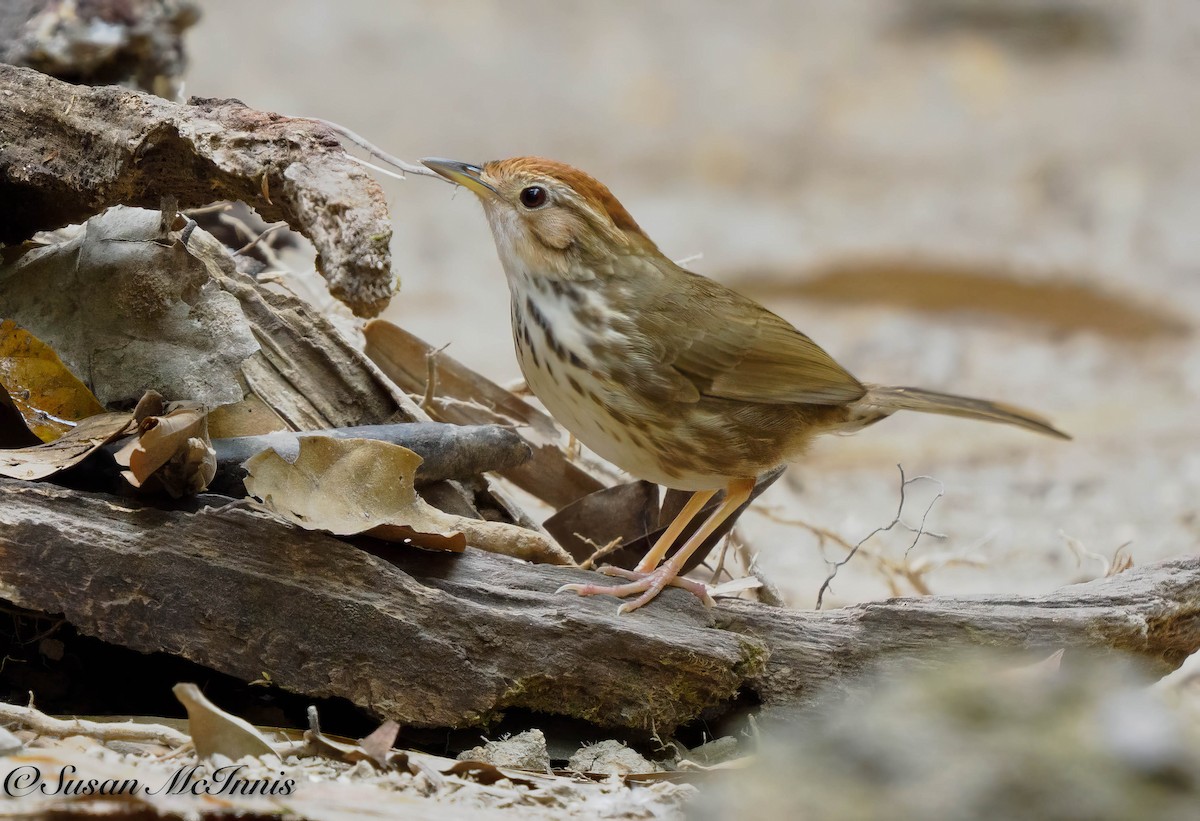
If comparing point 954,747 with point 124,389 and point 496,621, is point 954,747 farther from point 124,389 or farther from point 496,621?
point 124,389

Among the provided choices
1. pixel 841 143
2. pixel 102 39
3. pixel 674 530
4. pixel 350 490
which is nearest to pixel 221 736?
pixel 350 490

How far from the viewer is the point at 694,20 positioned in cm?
1379

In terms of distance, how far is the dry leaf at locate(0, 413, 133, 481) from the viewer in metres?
2.64

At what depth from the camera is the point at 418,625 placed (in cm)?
258

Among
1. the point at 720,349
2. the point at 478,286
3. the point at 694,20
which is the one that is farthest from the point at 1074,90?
the point at 720,349

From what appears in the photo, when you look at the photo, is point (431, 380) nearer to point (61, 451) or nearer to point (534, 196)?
point (534, 196)

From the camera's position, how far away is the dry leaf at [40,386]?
2879 mm

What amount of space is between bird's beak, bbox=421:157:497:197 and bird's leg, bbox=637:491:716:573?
44.8 inches

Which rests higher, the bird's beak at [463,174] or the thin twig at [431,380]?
the bird's beak at [463,174]

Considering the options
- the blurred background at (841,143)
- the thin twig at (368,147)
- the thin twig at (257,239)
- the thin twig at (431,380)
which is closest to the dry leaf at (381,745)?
the thin twig at (368,147)

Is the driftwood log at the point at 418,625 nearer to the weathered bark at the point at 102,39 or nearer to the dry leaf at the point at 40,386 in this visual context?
the dry leaf at the point at 40,386
